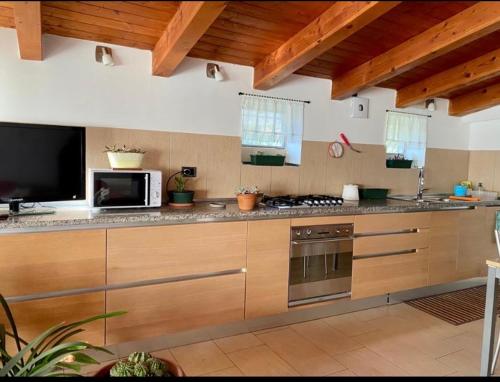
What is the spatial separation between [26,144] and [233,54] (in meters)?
1.65

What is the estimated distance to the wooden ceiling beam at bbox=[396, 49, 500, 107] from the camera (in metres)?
3.20

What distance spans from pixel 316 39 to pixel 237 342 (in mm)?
2164

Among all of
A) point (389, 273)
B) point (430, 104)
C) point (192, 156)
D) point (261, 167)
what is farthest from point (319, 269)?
point (430, 104)

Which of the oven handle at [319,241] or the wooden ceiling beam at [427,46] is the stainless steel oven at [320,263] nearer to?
the oven handle at [319,241]

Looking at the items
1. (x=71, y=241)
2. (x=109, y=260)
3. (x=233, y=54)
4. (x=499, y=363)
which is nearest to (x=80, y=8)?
(x=233, y=54)

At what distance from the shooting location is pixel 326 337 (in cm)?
284

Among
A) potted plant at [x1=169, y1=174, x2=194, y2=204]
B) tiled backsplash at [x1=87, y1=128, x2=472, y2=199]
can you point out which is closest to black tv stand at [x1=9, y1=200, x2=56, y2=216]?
tiled backsplash at [x1=87, y1=128, x2=472, y2=199]

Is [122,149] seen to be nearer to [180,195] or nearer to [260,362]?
[180,195]

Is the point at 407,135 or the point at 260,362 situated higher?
the point at 407,135

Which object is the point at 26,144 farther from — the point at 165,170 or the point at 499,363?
the point at 499,363

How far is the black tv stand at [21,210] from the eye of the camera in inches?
90.1

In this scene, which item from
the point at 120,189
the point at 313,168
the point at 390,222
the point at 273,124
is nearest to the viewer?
the point at 120,189

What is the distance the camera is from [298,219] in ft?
9.52

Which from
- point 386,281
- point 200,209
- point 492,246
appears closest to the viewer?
point 200,209
